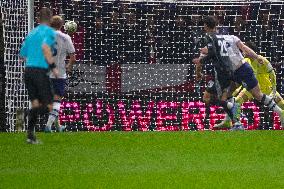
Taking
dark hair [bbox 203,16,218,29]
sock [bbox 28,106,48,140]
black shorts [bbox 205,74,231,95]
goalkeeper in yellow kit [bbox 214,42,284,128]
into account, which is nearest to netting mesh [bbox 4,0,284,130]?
goalkeeper in yellow kit [bbox 214,42,284,128]

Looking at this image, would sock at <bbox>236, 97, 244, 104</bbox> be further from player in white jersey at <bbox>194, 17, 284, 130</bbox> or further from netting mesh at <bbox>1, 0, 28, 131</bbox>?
netting mesh at <bbox>1, 0, 28, 131</bbox>

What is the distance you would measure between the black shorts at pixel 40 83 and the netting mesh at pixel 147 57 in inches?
303

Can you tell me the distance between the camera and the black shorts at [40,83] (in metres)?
15.8

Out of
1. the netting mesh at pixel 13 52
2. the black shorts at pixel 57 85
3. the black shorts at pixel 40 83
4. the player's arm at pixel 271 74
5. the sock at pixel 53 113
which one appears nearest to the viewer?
the black shorts at pixel 40 83

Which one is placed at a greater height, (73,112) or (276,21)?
(276,21)

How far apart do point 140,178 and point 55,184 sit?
3.55 ft

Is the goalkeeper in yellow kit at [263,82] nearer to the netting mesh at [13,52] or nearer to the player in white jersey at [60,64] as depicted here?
the player in white jersey at [60,64]

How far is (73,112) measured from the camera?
2372 centimetres

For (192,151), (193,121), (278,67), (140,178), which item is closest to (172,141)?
(192,151)

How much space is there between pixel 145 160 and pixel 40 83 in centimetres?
279

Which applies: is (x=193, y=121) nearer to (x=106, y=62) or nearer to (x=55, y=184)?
(x=106, y=62)

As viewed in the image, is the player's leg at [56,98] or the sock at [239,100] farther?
the sock at [239,100]

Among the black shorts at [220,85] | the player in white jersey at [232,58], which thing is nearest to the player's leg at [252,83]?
the player in white jersey at [232,58]

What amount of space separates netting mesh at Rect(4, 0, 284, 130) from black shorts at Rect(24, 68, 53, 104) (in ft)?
25.2
